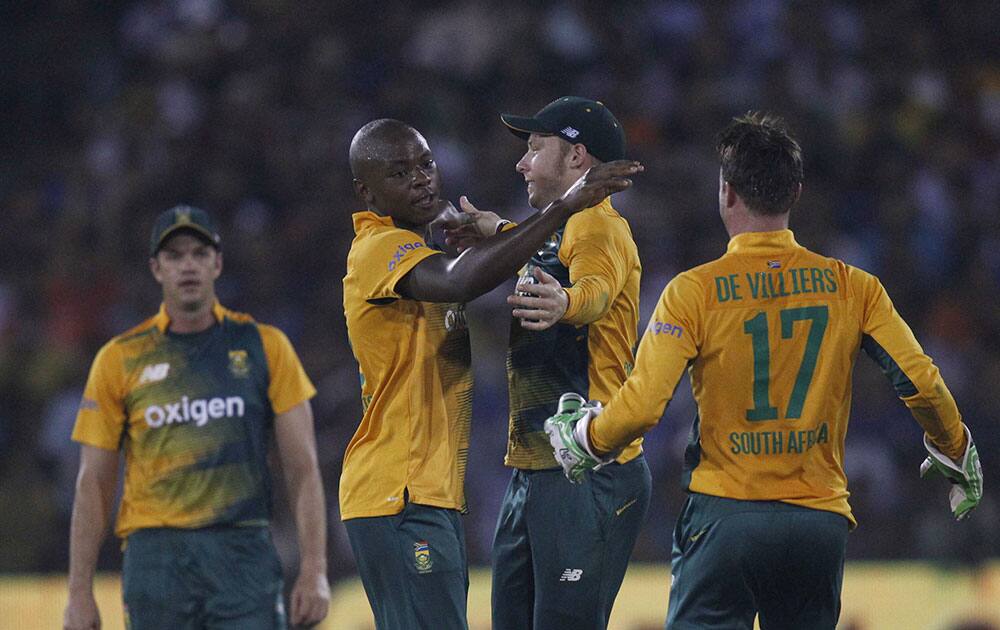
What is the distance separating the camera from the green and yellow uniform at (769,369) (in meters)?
4.75

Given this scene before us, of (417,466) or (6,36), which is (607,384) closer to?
(417,466)

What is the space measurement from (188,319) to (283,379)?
0.55 m

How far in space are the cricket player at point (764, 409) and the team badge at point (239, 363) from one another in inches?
86.9

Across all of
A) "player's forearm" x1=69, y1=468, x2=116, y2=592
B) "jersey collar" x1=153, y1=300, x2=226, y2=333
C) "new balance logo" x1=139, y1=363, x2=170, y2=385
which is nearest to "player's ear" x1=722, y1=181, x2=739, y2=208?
"jersey collar" x1=153, y1=300, x2=226, y2=333

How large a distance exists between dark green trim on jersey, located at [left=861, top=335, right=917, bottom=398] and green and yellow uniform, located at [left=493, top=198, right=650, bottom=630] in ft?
3.01

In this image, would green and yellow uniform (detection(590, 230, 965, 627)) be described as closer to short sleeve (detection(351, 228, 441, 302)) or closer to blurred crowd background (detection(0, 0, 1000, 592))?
short sleeve (detection(351, 228, 441, 302))

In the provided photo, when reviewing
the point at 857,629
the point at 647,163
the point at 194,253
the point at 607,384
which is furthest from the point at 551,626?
the point at 647,163

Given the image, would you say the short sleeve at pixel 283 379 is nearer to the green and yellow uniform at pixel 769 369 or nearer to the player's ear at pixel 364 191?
the player's ear at pixel 364 191

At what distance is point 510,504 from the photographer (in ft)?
18.1

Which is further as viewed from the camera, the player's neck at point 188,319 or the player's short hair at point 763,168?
the player's neck at point 188,319

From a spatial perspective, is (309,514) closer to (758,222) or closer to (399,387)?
(399,387)

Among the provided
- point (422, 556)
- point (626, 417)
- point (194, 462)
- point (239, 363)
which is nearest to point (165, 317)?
point (239, 363)

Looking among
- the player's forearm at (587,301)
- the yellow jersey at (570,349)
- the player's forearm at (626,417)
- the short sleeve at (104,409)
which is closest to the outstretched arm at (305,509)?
the short sleeve at (104,409)

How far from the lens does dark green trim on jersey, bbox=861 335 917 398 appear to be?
479 cm
